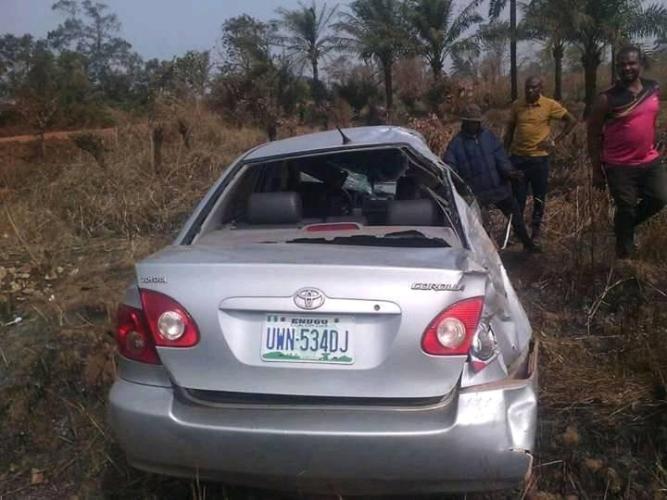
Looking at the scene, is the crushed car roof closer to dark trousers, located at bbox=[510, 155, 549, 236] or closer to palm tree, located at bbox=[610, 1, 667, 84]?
dark trousers, located at bbox=[510, 155, 549, 236]

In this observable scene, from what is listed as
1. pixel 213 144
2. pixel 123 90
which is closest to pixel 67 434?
pixel 213 144

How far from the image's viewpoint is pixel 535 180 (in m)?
6.46

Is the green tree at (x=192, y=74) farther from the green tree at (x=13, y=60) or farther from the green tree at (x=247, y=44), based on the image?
the green tree at (x=13, y=60)

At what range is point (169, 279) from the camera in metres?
2.53

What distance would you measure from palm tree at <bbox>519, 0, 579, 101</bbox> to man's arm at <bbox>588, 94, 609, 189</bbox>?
17366mm

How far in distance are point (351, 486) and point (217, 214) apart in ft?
5.36

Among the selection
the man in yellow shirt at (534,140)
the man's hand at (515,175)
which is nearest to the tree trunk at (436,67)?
the man in yellow shirt at (534,140)

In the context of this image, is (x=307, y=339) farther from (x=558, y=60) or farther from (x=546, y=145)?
(x=558, y=60)

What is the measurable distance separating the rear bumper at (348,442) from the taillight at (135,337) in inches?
5.7

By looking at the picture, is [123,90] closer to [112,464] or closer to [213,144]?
[213,144]

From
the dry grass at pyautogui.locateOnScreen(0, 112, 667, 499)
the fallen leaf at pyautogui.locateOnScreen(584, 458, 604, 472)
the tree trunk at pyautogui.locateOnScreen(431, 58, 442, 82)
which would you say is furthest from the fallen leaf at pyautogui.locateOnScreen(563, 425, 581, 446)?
the tree trunk at pyautogui.locateOnScreen(431, 58, 442, 82)

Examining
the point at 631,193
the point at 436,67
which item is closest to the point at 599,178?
the point at 631,193

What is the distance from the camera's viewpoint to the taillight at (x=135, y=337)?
2555 millimetres

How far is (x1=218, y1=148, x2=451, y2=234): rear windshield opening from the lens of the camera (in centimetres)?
360
